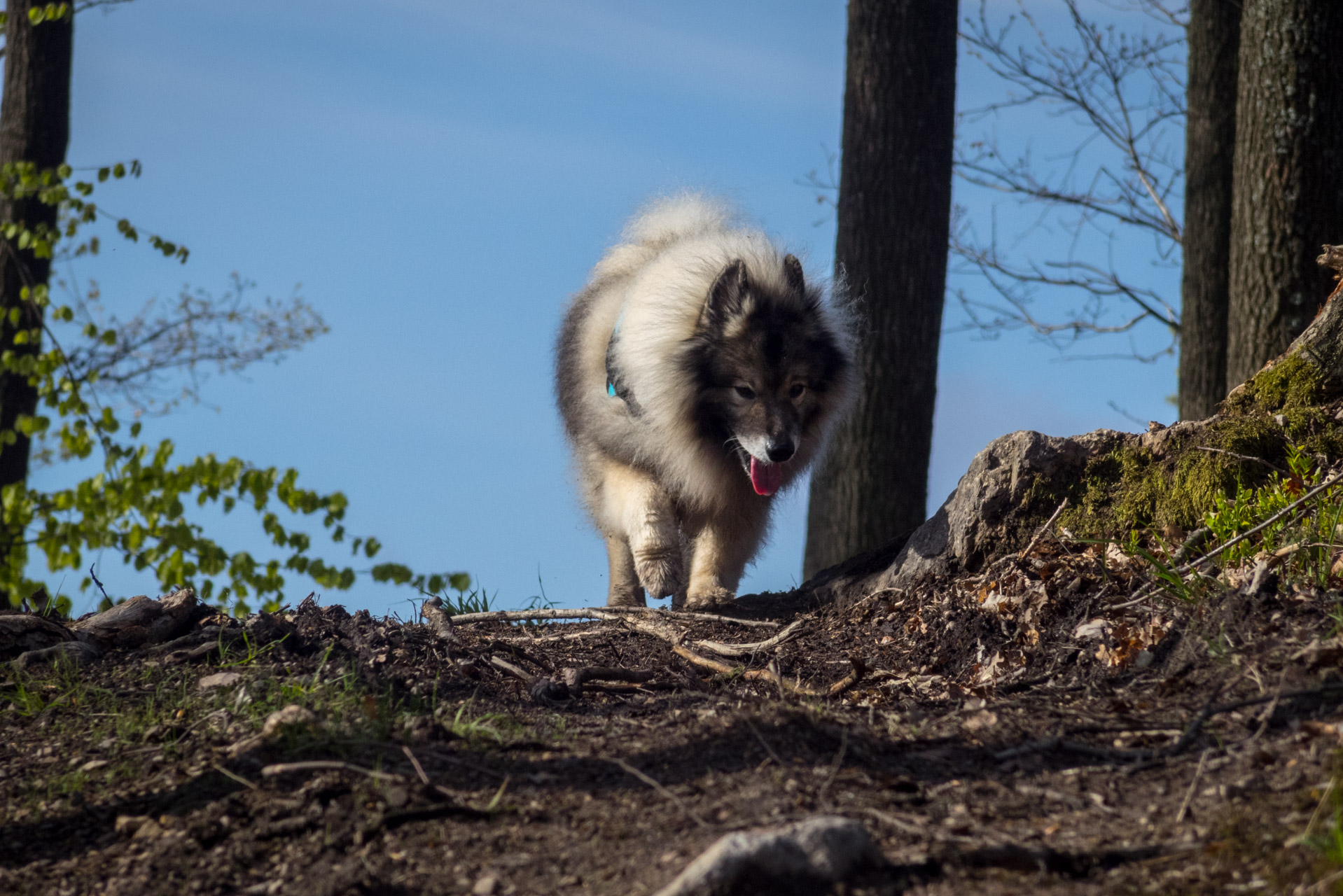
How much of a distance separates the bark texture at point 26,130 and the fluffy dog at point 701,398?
15.6ft

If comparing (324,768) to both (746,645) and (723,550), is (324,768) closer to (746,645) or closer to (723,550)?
(746,645)

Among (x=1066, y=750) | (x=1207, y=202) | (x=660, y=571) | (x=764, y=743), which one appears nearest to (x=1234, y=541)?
(x=1066, y=750)

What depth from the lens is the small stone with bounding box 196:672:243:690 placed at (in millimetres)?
3645

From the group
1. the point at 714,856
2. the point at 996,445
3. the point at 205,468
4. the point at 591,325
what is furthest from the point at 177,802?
the point at 591,325

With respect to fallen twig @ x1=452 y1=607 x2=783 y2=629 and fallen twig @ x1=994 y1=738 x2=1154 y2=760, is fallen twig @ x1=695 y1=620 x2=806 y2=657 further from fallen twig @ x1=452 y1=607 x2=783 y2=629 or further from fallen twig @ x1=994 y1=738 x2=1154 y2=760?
fallen twig @ x1=994 y1=738 x2=1154 y2=760

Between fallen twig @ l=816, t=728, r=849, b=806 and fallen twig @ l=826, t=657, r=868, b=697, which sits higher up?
fallen twig @ l=826, t=657, r=868, b=697

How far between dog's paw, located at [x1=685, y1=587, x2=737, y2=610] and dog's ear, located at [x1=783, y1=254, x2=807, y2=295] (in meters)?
1.55

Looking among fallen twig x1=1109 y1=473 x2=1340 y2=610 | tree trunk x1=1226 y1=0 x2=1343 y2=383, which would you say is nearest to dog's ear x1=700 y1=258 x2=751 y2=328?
fallen twig x1=1109 y1=473 x2=1340 y2=610

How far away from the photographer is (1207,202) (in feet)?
27.7

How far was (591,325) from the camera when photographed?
617 centimetres

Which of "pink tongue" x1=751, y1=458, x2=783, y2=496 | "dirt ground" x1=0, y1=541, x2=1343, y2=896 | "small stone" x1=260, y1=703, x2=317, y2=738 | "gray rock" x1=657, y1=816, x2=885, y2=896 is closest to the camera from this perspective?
"gray rock" x1=657, y1=816, x2=885, y2=896

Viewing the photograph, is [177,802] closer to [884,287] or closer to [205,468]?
[205,468]

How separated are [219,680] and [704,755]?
5.93 feet

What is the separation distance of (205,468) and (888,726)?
97.7 inches
